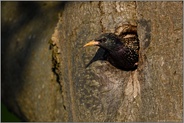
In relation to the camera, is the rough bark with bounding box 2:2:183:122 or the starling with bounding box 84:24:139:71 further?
the starling with bounding box 84:24:139:71

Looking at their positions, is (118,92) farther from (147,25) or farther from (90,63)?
(147,25)

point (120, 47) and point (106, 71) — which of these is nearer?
point (106, 71)

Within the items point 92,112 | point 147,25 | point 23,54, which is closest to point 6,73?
point 23,54

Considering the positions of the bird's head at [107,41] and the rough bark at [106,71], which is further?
the bird's head at [107,41]

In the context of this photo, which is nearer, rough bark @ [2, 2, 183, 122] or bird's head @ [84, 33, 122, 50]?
rough bark @ [2, 2, 183, 122]
